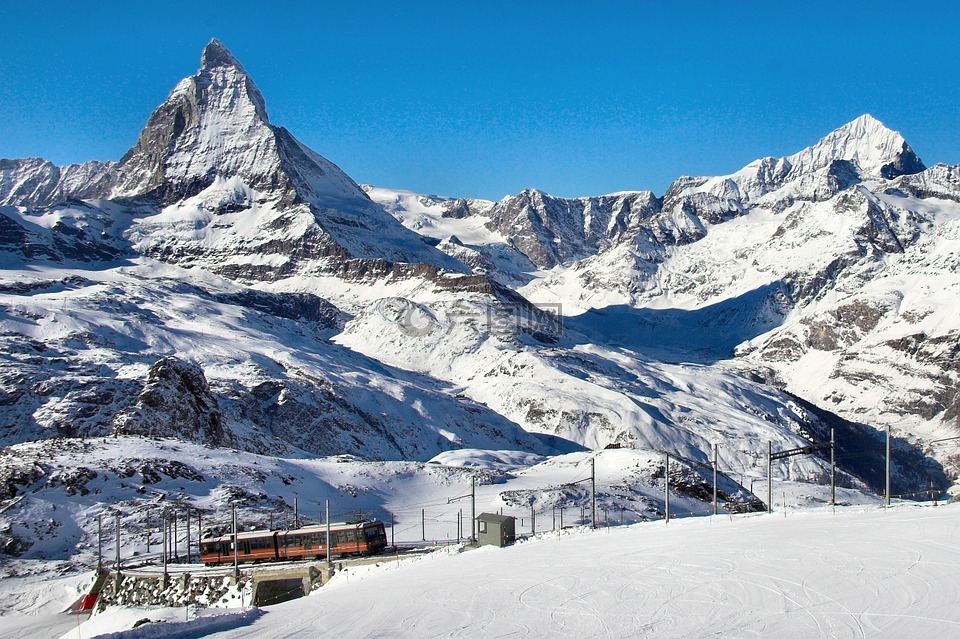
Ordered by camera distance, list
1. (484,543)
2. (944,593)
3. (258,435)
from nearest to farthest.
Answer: (944,593) → (484,543) → (258,435)

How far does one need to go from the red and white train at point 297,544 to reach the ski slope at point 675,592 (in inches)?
357

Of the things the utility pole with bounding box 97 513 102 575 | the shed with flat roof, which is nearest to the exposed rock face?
the utility pole with bounding box 97 513 102 575

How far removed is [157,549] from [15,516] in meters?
13.1

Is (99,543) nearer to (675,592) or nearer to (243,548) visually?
(243,548)

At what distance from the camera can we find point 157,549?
8462cm

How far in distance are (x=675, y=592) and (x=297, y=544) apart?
125 feet

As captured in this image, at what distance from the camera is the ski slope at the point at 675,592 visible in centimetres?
3566

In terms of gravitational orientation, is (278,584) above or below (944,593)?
below

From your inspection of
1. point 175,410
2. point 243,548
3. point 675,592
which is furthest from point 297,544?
point 175,410

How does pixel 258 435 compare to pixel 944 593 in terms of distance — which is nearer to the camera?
pixel 944 593

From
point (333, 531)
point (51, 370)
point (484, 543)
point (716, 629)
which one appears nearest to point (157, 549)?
point (333, 531)

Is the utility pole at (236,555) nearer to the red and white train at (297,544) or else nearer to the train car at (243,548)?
the red and white train at (297,544)

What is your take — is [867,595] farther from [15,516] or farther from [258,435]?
[258,435]

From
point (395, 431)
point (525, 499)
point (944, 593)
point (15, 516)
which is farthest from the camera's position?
point (395, 431)
